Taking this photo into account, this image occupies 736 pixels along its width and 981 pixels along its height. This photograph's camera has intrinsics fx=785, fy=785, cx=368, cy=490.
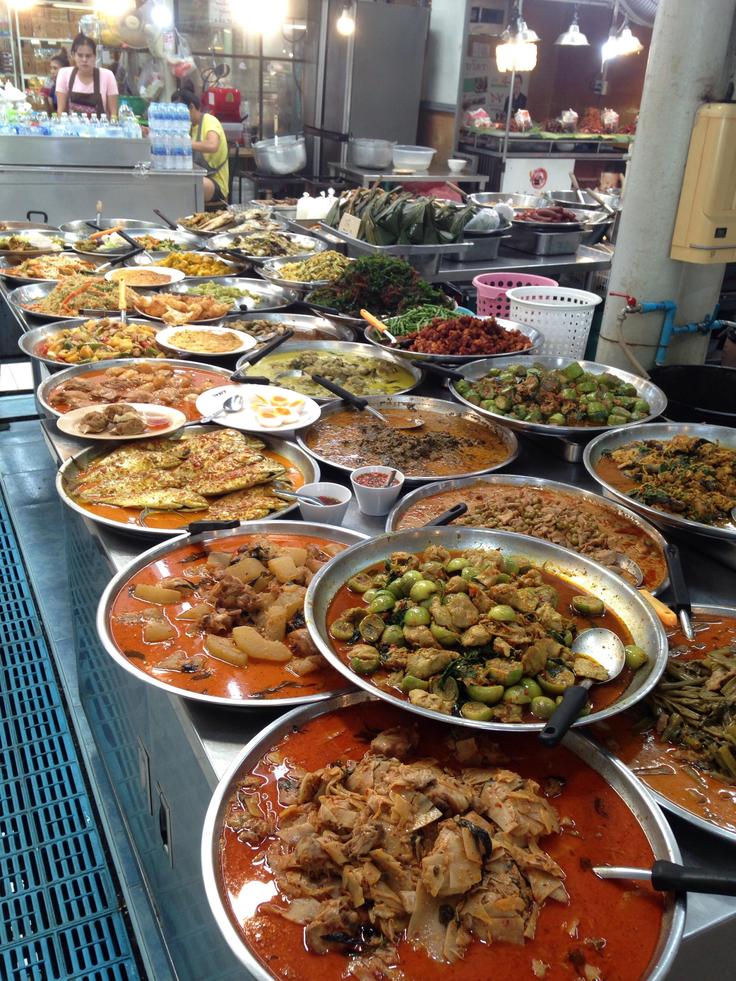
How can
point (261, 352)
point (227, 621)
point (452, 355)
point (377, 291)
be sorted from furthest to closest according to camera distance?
1. point (377, 291)
2. point (261, 352)
3. point (452, 355)
4. point (227, 621)

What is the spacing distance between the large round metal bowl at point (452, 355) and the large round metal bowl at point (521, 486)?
0.87 meters

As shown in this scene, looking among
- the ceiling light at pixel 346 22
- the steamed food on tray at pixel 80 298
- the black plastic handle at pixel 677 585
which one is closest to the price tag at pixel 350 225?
the steamed food on tray at pixel 80 298

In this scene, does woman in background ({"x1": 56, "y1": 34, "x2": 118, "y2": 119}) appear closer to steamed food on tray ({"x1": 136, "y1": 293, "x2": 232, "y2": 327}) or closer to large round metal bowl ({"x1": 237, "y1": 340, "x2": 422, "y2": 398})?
steamed food on tray ({"x1": 136, "y1": 293, "x2": 232, "y2": 327})

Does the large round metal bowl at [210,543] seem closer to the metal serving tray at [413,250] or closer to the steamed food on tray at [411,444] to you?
the steamed food on tray at [411,444]

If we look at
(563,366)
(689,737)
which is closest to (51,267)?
(563,366)

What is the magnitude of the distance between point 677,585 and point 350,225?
12.2 ft

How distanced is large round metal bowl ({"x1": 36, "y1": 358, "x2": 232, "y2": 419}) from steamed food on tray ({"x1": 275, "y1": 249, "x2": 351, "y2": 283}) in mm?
1103

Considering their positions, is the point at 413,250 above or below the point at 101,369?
above

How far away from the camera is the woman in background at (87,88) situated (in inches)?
331

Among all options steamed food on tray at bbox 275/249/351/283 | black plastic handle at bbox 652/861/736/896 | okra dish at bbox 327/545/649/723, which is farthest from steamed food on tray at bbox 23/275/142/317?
black plastic handle at bbox 652/861/736/896

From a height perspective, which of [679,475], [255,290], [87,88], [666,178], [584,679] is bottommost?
[584,679]

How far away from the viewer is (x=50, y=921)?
2.38 m

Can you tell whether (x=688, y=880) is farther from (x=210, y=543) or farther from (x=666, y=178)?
(x=666, y=178)

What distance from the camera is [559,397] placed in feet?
9.18
